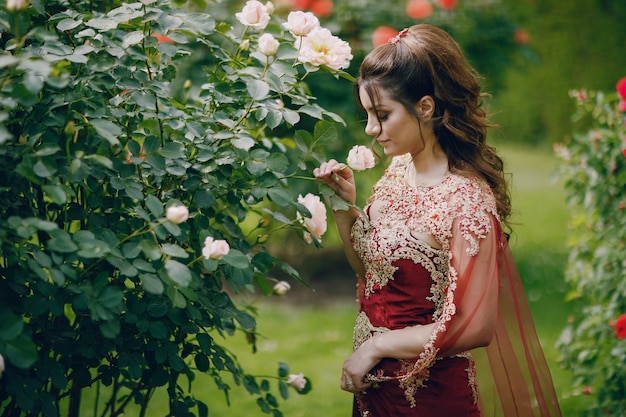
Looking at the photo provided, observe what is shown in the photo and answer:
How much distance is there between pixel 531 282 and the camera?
6.59 m

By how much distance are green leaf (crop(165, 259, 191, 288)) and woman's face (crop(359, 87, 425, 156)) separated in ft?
2.60

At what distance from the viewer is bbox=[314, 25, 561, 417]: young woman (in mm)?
2031

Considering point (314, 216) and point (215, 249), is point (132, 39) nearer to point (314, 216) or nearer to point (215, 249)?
point (215, 249)

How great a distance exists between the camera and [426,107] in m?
2.17

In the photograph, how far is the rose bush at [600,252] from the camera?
3234 millimetres

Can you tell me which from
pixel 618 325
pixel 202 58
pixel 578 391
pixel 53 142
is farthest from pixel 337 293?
pixel 53 142

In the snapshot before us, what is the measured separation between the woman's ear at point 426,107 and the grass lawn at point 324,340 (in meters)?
0.47

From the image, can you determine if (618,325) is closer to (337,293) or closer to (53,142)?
(53,142)

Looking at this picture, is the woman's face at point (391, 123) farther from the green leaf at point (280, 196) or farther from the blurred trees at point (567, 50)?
the blurred trees at point (567, 50)

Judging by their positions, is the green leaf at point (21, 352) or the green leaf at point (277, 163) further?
the green leaf at point (277, 163)

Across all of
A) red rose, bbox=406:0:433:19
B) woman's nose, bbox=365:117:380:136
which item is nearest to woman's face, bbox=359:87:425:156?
woman's nose, bbox=365:117:380:136

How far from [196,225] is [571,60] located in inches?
398

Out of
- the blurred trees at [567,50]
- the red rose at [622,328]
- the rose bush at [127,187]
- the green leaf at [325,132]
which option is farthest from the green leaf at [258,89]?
the blurred trees at [567,50]

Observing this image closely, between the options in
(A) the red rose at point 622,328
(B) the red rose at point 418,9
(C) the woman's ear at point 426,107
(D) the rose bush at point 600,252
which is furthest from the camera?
→ (B) the red rose at point 418,9
